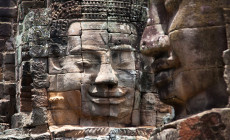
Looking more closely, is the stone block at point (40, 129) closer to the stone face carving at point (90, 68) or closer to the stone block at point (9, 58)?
the stone face carving at point (90, 68)

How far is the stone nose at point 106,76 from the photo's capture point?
53.9 ft

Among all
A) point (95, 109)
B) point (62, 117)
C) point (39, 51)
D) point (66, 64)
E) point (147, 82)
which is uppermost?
point (39, 51)

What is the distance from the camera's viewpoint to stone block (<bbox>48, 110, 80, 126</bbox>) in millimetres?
16859

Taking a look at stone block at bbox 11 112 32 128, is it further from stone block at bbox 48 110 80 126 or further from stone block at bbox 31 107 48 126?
stone block at bbox 48 110 80 126

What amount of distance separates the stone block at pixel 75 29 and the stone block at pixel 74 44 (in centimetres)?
10

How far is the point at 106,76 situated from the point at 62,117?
1.35m

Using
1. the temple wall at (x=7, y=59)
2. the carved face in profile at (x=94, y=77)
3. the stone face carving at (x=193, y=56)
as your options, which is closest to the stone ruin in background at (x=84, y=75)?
the carved face in profile at (x=94, y=77)

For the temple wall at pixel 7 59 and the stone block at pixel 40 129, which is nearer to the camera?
the stone block at pixel 40 129

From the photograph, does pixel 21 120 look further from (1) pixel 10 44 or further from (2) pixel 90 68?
(1) pixel 10 44

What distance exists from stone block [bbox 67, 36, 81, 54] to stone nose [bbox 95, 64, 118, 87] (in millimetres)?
714

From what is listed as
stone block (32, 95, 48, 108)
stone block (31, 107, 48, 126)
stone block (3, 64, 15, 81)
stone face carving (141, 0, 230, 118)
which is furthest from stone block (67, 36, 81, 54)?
stone face carving (141, 0, 230, 118)

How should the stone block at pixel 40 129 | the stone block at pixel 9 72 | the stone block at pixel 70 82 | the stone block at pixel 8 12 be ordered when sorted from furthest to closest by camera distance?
1. the stone block at pixel 8 12
2. the stone block at pixel 9 72
3. the stone block at pixel 40 129
4. the stone block at pixel 70 82

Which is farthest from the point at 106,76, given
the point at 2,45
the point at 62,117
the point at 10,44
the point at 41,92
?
the point at 2,45

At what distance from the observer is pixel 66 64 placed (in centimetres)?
1692
